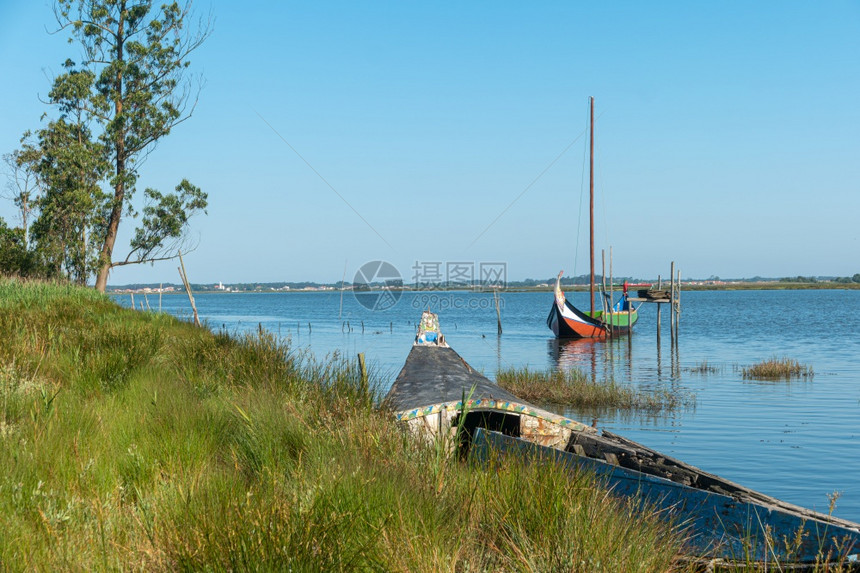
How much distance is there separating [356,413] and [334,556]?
2697mm

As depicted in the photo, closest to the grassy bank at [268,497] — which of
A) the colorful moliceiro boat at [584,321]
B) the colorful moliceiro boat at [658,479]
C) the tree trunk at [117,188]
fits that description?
the colorful moliceiro boat at [658,479]

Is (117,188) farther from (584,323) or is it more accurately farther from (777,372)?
(777,372)

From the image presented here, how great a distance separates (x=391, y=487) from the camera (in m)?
4.11

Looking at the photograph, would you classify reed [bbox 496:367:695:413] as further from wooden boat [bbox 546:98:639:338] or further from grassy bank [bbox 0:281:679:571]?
wooden boat [bbox 546:98:639:338]

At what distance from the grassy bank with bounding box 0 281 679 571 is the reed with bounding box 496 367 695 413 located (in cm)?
1047

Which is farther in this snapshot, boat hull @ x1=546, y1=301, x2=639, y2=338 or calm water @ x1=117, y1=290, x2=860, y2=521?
boat hull @ x1=546, y1=301, x2=639, y2=338

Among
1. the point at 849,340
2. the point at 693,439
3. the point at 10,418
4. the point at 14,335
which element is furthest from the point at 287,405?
the point at 849,340

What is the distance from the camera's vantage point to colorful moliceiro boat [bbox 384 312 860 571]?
194 inches

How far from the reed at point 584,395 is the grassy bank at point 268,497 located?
34.4 ft

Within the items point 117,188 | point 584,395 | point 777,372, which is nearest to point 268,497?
point 584,395

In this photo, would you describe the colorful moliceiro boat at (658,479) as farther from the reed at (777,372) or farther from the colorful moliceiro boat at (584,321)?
the colorful moliceiro boat at (584,321)

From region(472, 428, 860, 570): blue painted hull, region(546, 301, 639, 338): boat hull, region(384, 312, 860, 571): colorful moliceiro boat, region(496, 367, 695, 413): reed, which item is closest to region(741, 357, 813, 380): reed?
region(496, 367, 695, 413): reed

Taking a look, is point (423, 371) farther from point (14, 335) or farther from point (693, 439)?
point (14, 335)

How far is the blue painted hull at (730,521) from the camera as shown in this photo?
4934 mm
